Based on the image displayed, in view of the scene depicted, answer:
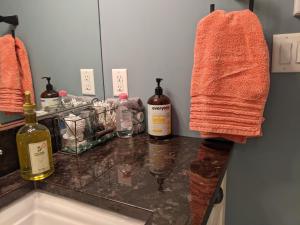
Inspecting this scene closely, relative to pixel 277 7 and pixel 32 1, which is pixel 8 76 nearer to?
pixel 32 1

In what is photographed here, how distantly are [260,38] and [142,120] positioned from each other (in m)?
0.57

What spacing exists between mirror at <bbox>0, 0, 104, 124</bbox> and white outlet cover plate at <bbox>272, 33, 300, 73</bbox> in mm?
735

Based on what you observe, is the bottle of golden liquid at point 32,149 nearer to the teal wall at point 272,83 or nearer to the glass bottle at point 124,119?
the glass bottle at point 124,119

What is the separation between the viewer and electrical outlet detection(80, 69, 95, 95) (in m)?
1.09

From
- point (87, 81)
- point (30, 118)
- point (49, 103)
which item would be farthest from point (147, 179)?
point (87, 81)

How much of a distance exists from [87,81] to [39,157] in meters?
0.50

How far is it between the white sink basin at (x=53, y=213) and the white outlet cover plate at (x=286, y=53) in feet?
2.23

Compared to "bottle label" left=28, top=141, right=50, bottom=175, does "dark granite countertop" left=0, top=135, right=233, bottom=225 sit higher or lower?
lower

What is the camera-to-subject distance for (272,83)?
0.84m

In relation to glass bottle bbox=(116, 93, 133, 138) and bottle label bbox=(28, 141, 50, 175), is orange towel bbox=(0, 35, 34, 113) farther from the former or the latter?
glass bottle bbox=(116, 93, 133, 138)

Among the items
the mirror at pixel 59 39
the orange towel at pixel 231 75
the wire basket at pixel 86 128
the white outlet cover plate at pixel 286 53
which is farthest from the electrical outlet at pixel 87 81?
the white outlet cover plate at pixel 286 53

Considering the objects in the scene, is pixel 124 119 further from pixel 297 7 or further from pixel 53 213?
pixel 297 7

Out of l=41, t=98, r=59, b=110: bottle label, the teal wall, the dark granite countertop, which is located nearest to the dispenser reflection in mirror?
the teal wall

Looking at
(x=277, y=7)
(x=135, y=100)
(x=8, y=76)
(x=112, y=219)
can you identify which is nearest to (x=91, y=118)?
(x=135, y=100)
